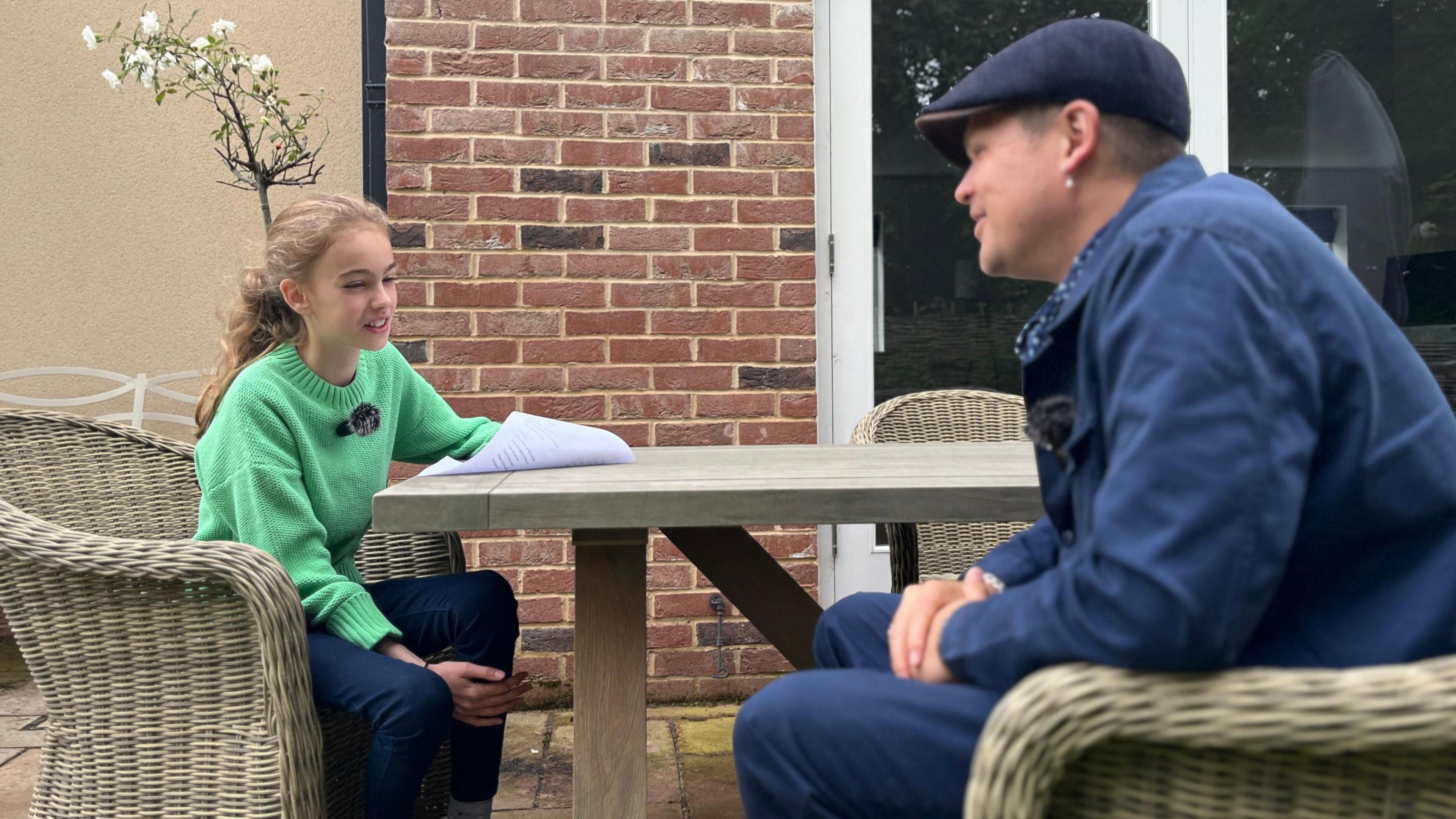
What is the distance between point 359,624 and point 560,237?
177cm

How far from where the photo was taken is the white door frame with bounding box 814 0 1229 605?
3.61m

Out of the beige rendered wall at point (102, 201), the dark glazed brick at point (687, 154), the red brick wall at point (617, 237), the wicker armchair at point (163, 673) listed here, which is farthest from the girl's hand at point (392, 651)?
the beige rendered wall at point (102, 201)

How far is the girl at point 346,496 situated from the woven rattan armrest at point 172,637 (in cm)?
14

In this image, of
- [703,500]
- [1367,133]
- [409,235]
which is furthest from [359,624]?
[1367,133]

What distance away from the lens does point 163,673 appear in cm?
159

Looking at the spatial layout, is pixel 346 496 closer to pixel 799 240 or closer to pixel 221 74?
pixel 221 74

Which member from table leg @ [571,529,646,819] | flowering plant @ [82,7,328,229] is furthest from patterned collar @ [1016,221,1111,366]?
flowering plant @ [82,7,328,229]

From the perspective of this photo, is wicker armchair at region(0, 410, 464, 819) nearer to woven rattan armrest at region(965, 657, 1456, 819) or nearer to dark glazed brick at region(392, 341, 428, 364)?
woven rattan armrest at region(965, 657, 1456, 819)

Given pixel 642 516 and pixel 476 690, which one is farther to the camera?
pixel 476 690

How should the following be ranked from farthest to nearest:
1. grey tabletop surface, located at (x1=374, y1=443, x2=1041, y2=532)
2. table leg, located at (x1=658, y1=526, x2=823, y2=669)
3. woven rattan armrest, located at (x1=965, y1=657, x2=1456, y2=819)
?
table leg, located at (x1=658, y1=526, x2=823, y2=669) < grey tabletop surface, located at (x1=374, y1=443, x2=1041, y2=532) < woven rattan armrest, located at (x1=965, y1=657, x2=1456, y2=819)

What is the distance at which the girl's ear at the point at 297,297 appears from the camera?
→ 209 centimetres

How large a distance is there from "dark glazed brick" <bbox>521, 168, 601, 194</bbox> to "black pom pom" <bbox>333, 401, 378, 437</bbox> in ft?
4.46

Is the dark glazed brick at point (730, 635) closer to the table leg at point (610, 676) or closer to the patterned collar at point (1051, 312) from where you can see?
the table leg at point (610, 676)

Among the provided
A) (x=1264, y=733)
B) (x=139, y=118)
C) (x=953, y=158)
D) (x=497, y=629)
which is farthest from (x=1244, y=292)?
(x=139, y=118)
